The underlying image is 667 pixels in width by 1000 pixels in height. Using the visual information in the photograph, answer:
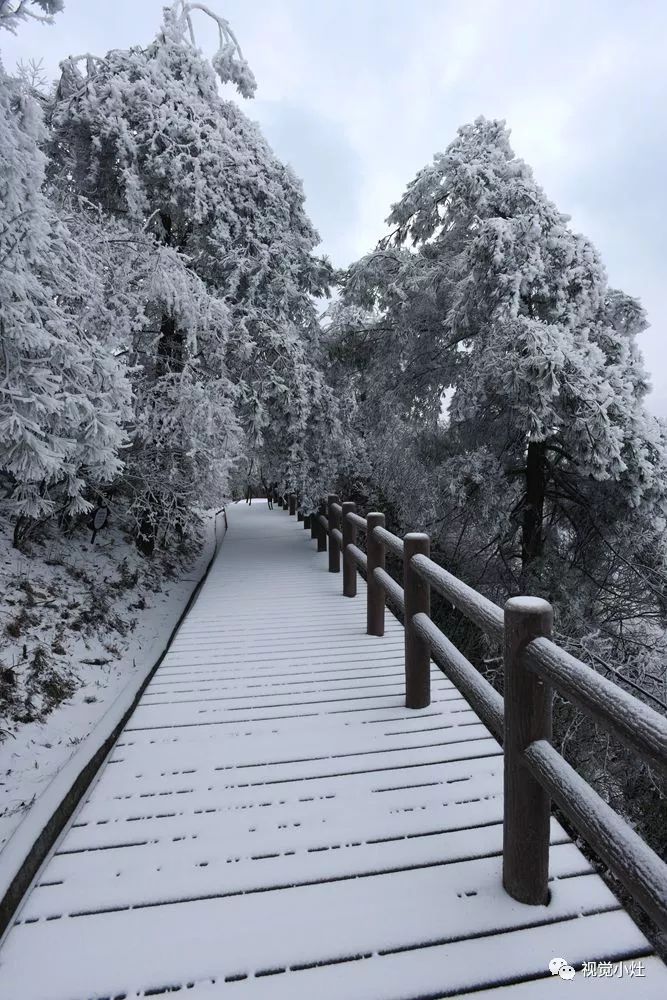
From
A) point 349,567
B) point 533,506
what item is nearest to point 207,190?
Answer: point 349,567

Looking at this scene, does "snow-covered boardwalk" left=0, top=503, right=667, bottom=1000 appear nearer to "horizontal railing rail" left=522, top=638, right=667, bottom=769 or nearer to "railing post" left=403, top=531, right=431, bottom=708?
"railing post" left=403, top=531, right=431, bottom=708

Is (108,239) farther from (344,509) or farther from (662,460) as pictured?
(662,460)

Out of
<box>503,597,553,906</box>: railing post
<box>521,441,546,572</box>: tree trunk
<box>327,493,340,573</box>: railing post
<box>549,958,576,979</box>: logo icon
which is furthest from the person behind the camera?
<box>521,441,546,572</box>: tree trunk

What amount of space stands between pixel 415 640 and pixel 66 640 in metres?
4.41

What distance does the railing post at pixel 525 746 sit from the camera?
1797 mm

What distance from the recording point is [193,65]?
8.97m

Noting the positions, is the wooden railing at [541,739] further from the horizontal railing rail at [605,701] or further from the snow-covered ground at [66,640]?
the snow-covered ground at [66,640]

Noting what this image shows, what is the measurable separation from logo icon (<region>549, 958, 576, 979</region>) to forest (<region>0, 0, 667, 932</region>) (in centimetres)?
441

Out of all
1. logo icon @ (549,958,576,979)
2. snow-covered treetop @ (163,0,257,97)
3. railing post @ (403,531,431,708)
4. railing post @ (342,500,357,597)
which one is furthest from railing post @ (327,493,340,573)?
snow-covered treetop @ (163,0,257,97)

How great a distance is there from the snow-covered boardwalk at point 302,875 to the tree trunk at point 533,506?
5527mm

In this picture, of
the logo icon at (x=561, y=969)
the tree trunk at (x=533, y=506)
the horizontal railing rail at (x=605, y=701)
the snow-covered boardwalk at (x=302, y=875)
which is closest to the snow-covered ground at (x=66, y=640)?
the snow-covered boardwalk at (x=302, y=875)

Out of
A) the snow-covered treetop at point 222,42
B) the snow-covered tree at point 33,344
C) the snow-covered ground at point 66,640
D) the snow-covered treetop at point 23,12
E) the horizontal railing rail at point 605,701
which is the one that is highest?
the snow-covered treetop at point 222,42

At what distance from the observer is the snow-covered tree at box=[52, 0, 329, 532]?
8102 millimetres

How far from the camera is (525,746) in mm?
1815
